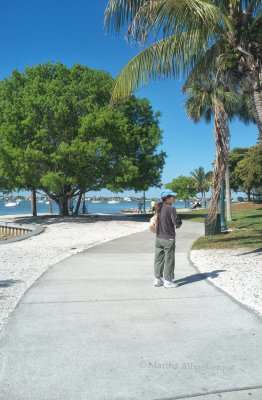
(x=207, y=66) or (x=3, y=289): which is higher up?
(x=207, y=66)

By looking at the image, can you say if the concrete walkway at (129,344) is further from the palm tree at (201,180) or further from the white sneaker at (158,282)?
the palm tree at (201,180)

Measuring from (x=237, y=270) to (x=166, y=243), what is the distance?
2.25m

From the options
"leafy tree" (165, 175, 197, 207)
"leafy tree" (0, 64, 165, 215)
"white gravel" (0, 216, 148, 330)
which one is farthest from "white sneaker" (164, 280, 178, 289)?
"leafy tree" (165, 175, 197, 207)

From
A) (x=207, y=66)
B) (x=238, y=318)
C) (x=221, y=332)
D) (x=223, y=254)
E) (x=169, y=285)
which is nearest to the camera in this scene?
(x=221, y=332)

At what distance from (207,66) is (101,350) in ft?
26.1

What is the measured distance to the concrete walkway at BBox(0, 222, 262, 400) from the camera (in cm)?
321

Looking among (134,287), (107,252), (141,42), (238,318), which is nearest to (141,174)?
(107,252)

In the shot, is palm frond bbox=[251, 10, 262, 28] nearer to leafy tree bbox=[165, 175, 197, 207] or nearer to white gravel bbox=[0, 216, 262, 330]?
white gravel bbox=[0, 216, 262, 330]

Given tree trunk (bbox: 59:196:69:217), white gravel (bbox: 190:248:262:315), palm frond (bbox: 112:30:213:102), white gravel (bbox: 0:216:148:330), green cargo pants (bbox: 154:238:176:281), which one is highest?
palm frond (bbox: 112:30:213:102)

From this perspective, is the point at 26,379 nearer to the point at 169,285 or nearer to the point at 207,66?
the point at 169,285

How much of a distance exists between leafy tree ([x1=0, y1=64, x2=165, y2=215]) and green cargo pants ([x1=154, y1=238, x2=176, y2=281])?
1734 centimetres

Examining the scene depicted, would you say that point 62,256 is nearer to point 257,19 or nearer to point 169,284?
point 169,284

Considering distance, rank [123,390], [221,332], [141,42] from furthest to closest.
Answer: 1. [141,42]
2. [221,332]
3. [123,390]

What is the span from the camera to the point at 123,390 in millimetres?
3184
